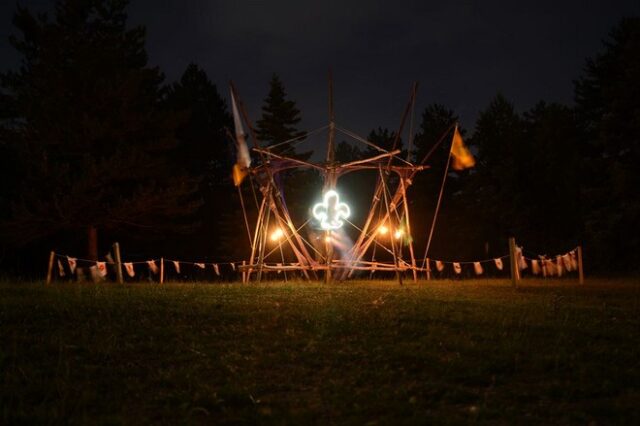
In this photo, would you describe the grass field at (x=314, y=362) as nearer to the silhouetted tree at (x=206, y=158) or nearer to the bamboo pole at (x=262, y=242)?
the bamboo pole at (x=262, y=242)

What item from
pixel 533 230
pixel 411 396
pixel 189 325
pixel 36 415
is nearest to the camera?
pixel 36 415

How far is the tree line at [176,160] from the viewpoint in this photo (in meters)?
28.3

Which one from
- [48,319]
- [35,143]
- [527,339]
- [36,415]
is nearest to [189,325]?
[48,319]

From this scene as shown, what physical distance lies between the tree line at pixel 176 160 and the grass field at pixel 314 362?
10.6 metres

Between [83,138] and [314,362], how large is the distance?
24769mm

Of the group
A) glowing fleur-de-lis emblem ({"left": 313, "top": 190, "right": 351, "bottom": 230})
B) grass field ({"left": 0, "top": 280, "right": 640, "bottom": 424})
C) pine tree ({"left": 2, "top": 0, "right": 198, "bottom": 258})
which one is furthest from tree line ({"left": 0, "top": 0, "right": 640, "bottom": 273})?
A: grass field ({"left": 0, "top": 280, "right": 640, "bottom": 424})

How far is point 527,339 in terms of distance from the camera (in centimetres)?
818

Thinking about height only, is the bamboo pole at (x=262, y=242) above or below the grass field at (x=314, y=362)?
above

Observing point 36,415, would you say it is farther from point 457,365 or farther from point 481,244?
point 481,244

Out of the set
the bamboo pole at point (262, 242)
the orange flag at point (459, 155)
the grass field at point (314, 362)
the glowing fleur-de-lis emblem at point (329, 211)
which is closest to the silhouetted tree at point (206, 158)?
the bamboo pole at point (262, 242)

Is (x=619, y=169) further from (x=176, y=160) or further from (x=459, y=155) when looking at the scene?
(x=176, y=160)

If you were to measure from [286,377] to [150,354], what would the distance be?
1.96 meters

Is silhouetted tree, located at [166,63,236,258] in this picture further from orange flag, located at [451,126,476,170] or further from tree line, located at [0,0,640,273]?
orange flag, located at [451,126,476,170]

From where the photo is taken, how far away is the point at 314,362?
7.21 metres
